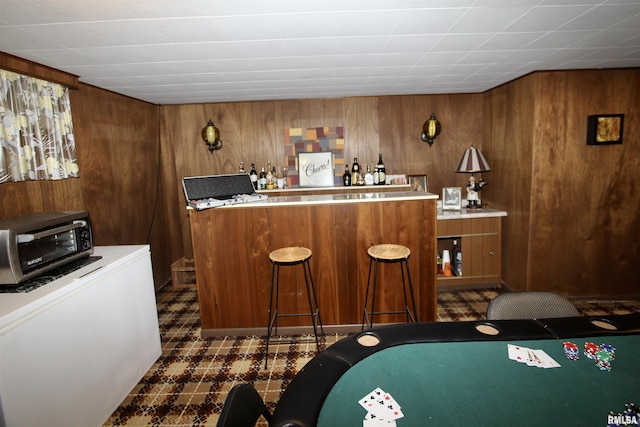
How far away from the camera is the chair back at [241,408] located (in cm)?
107

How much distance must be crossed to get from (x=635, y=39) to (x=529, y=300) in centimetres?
245

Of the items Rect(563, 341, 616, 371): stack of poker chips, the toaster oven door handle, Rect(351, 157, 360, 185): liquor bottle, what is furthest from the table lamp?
the toaster oven door handle

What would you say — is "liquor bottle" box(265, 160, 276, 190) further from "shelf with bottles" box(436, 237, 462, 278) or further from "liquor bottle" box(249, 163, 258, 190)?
"shelf with bottles" box(436, 237, 462, 278)

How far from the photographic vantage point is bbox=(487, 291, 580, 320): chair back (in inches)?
73.2

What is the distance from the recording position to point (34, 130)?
2.67 meters

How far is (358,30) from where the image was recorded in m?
2.30

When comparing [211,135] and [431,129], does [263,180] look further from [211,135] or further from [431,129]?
[431,129]

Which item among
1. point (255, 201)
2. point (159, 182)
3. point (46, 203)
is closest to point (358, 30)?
point (255, 201)

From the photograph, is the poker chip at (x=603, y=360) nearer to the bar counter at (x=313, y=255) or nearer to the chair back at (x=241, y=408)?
the chair back at (x=241, y=408)

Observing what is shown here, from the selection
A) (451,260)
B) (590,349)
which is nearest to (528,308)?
(590,349)

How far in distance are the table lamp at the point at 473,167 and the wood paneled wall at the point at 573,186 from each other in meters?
0.42

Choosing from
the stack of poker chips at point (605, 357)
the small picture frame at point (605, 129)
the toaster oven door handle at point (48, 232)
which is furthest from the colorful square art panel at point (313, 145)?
the stack of poker chips at point (605, 357)

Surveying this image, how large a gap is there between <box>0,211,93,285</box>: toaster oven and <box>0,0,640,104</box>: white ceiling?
116 centimetres

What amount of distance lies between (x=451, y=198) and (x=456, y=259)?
0.82 metres
